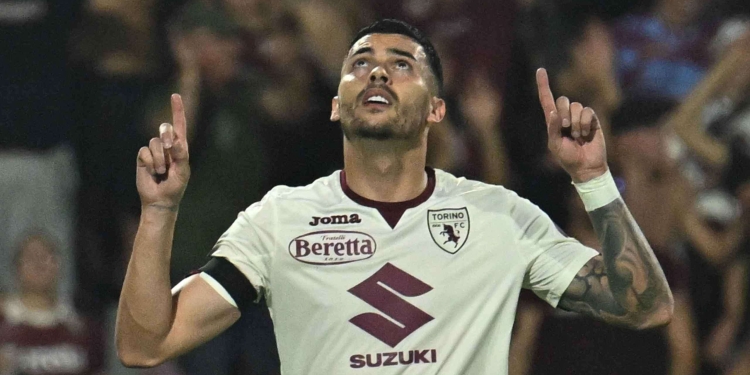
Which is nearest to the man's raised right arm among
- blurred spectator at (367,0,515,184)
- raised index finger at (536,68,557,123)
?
raised index finger at (536,68,557,123)

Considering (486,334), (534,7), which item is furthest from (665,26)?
(486,334)

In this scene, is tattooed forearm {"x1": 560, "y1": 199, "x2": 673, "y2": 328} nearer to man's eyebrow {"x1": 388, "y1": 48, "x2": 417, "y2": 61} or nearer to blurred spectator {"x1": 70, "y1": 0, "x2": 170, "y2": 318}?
man's eyebrow {"x1": 388, "y1": 48, "x2": 417, "y2": 61}

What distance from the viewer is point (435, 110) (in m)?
3.33

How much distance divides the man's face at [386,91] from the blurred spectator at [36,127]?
261 centimetres

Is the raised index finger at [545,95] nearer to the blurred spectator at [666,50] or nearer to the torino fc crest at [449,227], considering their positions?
the torino fc crest at [449,227]

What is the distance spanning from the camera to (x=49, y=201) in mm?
5527

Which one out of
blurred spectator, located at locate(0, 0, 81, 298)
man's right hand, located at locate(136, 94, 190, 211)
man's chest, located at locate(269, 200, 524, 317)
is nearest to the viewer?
man's right hand, located at locate(136, 94, 190, 211)

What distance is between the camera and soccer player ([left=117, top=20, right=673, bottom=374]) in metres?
2.79

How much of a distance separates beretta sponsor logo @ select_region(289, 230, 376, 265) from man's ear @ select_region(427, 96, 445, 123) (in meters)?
0.47

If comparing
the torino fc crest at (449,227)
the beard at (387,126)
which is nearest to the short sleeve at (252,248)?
the beard at (387,126)

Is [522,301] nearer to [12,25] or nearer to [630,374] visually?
[630,374]

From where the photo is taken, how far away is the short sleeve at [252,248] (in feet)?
9.71

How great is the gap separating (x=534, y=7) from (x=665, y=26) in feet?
2.07

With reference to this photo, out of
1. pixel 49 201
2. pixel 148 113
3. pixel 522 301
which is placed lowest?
pixel 522 301
